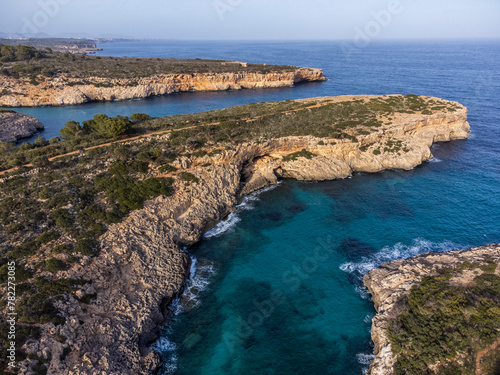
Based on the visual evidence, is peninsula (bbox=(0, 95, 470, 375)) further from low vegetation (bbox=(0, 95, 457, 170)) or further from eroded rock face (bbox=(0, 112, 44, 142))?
eroded rock face (bbox=(0, 112, 44, 142))

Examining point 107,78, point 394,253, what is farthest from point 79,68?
point 394,253

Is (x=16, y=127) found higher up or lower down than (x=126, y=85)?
lower down

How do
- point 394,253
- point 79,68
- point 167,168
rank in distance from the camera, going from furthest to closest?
point 79,68
point 167,168
point 394,253

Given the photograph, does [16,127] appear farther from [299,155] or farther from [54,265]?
[299,155]

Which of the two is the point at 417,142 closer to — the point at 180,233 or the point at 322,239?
the point at 322,239

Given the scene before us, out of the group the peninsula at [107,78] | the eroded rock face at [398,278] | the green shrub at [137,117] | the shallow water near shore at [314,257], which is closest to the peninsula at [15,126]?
the peninsula at [107,78]
